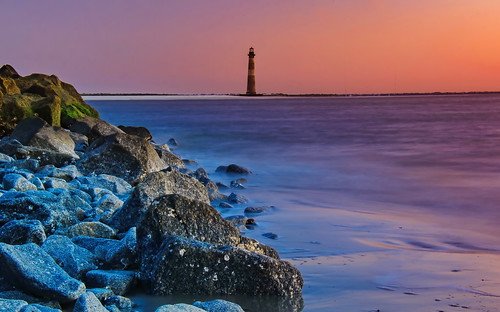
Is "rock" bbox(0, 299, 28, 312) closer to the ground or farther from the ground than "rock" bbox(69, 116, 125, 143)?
closer to the ground

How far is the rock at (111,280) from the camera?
337 cm

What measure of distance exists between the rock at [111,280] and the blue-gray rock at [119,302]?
16 centimetres

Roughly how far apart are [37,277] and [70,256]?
0.45m

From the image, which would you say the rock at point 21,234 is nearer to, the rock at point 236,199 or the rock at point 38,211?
the rock at point 38,211

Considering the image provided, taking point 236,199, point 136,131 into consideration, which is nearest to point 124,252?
point 236,199

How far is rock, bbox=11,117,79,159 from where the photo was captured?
8003 millimetres

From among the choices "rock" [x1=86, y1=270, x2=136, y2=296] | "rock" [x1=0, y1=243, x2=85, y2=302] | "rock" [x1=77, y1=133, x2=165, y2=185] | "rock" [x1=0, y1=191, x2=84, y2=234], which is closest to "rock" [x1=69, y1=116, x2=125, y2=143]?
"rock" [x1=77, y1=133, x2=165, y2=185]

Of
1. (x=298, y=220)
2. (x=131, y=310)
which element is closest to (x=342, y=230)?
(x=298, y=220)

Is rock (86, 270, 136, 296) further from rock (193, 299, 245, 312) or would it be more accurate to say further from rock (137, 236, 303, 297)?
rock (193, 299, 245, 312)

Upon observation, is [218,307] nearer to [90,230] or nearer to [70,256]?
[70,256]

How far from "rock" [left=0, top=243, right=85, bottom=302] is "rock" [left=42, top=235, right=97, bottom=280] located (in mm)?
273

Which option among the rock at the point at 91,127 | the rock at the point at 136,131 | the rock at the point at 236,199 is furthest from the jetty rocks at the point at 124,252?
the rock at the point at 136,131

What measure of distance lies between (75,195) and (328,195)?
4436 mm

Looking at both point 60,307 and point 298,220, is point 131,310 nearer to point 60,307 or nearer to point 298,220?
point 60,307
